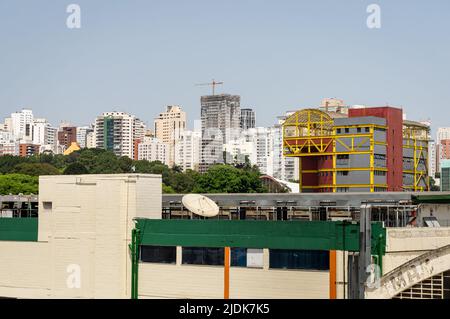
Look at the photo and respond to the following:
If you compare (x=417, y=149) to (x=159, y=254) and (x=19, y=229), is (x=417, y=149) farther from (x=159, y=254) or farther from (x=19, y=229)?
(x=159, y=254)

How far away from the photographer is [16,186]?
15138cm

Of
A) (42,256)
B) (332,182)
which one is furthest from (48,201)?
(332,182)

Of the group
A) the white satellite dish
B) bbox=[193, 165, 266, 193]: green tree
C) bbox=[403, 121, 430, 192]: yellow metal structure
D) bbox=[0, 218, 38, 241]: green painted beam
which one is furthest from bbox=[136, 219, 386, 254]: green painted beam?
bbox=[193, 165, 266, 193]: green tree

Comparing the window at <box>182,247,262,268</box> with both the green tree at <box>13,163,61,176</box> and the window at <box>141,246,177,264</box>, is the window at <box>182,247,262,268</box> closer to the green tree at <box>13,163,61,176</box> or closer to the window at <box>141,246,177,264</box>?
the window at <box>141,246,177,264</box>

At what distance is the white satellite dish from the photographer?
46.6 metres

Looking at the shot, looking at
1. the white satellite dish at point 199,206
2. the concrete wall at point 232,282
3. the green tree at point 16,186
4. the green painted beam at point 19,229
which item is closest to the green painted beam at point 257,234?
the concrete wall at point 232,282

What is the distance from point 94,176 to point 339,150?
6587 centimetres

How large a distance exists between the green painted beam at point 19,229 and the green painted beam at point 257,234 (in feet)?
24.0

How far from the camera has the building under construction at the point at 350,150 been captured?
106 metres

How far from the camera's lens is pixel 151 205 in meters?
46.1

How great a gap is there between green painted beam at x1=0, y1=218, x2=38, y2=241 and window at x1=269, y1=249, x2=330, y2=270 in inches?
589

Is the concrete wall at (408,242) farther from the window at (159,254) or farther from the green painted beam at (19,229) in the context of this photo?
the green painted beam at (19,229)

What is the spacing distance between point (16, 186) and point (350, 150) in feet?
230

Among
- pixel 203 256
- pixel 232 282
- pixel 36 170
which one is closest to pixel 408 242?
pixel 232 282
